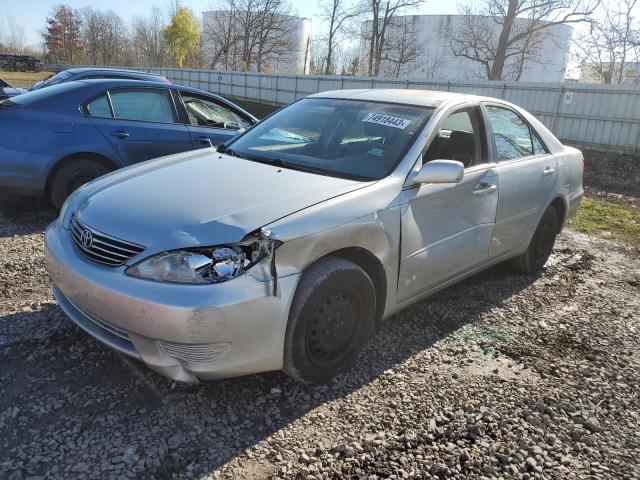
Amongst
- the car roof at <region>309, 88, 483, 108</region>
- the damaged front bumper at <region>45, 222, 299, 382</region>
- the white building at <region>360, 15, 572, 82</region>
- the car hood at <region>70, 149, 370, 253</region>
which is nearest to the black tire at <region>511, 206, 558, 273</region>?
the car roof at <region>309, 88, 483, 108</region>

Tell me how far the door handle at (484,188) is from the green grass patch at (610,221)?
378 centimetres

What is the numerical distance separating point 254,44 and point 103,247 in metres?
48.6

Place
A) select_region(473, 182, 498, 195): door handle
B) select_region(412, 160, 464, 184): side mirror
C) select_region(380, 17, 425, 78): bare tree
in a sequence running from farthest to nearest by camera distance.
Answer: select_region(380, 17, 425, 78): bare tree < select_region(473, 182, 498, 195): door handle < select_region(412, 160, 464, 184): side mirror

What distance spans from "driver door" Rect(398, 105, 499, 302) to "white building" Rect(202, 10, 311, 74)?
4349 cm

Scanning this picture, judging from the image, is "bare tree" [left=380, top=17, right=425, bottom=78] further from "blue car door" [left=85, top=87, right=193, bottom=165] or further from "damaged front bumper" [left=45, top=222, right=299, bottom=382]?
"damaged front bumper" [left=45, top=222, right=299, bottom=382]

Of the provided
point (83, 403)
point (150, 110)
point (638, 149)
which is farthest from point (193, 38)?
point (83, 403)

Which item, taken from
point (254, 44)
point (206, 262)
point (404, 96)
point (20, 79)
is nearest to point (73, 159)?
point (404, 96)

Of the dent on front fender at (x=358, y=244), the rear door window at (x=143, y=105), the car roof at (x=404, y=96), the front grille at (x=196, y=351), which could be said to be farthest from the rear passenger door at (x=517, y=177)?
the rear door window at (x=143, y=105)

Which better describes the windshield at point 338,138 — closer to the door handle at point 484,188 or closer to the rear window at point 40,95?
the door handle at point 484,188

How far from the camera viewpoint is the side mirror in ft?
10.1

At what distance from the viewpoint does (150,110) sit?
5.93 metres

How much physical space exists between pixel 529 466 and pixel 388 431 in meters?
0.66

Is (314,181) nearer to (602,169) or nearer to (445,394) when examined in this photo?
(445,394)

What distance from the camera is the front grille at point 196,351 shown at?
2352mm
